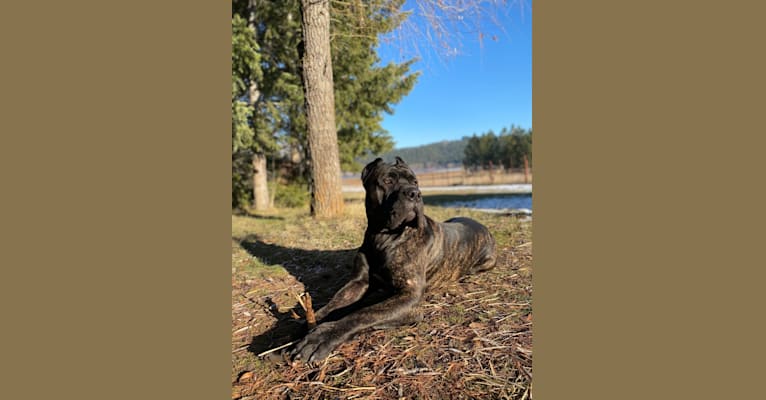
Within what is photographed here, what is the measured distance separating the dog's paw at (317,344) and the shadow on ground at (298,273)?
0.30 meters

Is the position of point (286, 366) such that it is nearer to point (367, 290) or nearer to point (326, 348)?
point (326, 348)

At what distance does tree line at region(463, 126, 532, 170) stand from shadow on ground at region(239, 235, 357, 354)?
55522 mm

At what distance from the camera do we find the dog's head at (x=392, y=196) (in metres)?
3.27

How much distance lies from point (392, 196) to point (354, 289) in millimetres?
1005

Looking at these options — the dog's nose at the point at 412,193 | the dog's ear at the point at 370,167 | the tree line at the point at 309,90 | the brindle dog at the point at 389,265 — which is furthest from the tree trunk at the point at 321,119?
the dog's nose at the point at 412,193

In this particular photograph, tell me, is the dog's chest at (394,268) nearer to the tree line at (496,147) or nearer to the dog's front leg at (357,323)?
the dog's front leg at (357,323)

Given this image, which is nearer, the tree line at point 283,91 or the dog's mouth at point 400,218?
the dog's mouth at point 400,218

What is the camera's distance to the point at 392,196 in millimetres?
3316

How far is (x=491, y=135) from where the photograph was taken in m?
72.7

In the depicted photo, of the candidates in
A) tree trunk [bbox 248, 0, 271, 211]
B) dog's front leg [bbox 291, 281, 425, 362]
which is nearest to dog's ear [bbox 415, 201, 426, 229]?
dog's front leg [bbox 291, 281, 425, 362]

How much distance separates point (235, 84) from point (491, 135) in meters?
66.4

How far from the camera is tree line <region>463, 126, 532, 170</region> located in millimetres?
61025

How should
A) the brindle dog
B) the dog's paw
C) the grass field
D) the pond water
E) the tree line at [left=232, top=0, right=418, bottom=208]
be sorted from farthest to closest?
the pond water
the tree line at [left=232, top=0, right=418, bottom=208]
the brindle dog
the dog's paw
the grass field

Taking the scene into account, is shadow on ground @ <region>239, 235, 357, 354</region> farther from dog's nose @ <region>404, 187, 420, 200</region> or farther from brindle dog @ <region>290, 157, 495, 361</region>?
dog's nose @ <region>404, 187, 420, 200</region>
